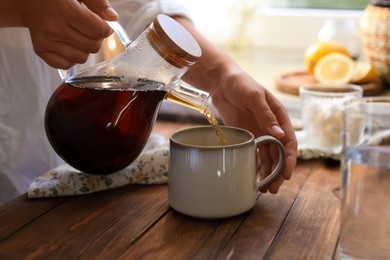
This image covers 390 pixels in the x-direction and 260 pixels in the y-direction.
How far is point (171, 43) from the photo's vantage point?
64 cm

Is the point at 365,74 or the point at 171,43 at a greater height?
the point at 171,43

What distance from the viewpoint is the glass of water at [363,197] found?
1.88 feet

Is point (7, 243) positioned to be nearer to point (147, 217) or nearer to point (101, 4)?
point (147, 217)

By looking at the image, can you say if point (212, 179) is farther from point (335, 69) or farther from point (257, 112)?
point (335, 69)

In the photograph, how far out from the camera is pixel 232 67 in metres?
0.90

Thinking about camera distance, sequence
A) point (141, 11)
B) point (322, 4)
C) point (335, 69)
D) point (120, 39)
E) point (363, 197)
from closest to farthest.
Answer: point (363, 197) < point (120, 39) < point (141, 11) < point (335, 69) < point (322, 4)

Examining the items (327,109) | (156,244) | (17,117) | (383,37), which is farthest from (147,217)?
(383,37)

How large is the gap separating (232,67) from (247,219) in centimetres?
28

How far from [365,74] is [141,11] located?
0.61 meters

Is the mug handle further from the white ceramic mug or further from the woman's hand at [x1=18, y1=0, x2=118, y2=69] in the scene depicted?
the woman's hand at [x1=18, y1=0, x2=118, y2=69]

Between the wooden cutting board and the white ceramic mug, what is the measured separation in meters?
0.70

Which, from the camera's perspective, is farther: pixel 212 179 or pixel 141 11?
pixel 141 11

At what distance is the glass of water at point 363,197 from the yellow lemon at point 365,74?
79 cm

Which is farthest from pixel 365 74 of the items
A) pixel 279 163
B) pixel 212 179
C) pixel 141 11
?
pixel 212 179
